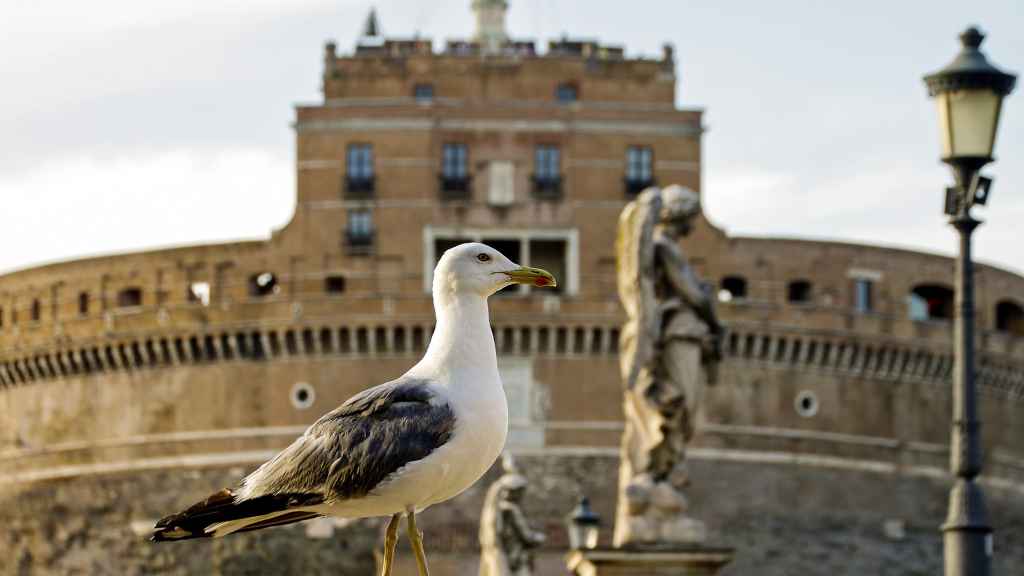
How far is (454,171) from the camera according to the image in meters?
60.3

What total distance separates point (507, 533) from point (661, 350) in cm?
585

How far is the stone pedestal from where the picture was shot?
13727 mm

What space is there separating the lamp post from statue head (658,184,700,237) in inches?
74.2

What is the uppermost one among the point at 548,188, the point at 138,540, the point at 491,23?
the point at 491,23

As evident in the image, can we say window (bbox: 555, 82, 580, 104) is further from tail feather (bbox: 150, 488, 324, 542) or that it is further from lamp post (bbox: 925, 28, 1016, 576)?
tail feather (bbox: 150, 488, 324, 542)

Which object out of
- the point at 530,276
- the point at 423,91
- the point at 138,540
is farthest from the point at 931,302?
the point at 530,276

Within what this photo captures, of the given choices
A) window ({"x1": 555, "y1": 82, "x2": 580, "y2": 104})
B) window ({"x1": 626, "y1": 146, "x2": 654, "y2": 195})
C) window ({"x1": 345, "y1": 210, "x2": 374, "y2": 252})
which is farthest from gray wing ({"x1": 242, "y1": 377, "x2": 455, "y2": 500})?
window ({"x1": 555, "y1": 82, "x2": 580, "y2": 104})

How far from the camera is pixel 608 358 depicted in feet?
193

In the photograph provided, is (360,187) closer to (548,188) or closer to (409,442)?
(548,188)

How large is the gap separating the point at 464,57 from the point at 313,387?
937cm

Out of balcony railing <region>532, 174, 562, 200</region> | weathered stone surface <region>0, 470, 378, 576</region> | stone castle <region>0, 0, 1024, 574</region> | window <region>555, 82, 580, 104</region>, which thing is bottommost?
weathered stone surface <region>0, 470, 378, 576</region>

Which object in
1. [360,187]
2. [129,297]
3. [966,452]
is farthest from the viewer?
[129,297]

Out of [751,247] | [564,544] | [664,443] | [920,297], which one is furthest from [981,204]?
[920,297]

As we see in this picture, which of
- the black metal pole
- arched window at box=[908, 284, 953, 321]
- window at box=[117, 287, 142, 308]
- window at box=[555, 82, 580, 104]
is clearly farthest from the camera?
arched window at box=[908, 284, 953, 321]
